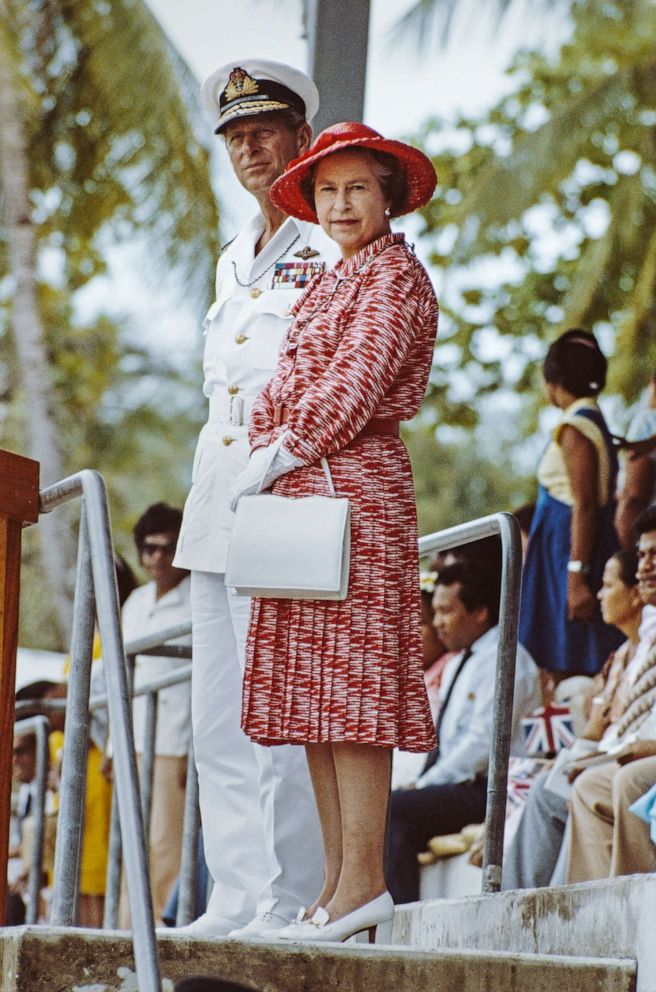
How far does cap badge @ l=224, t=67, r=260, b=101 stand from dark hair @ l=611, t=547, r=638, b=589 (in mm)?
2453

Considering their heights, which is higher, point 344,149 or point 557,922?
point 344,149

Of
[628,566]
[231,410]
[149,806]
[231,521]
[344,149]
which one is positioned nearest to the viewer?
[344,149]

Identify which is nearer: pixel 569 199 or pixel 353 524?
pixel 353 524

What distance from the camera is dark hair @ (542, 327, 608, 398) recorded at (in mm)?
7184

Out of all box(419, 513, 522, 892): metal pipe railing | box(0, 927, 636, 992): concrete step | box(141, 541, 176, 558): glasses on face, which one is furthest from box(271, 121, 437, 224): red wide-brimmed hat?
box(141, 541, 176, 558): glasses on face

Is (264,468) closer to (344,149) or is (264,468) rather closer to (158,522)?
(344,149)

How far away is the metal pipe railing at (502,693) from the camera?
175 inches

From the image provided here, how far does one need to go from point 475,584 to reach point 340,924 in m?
3.35

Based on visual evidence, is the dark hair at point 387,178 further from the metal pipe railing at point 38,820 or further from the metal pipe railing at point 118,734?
the metal pipe railing at point 38,820

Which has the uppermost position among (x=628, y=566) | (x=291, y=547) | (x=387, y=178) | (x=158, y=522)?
(x=387, y=178)

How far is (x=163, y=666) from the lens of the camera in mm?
7406

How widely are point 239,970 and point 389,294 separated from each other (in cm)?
152

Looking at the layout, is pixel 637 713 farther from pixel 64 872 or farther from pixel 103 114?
pixel 103 114

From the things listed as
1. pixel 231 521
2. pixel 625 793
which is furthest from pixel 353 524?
pixel 625 793
